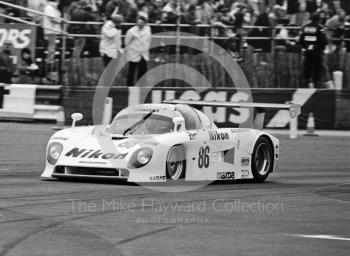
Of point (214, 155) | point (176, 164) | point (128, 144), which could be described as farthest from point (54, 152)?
point (214, 155)

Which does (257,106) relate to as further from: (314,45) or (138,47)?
(314,45)

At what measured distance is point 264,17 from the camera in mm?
22938

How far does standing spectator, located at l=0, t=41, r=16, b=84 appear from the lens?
23.1 m

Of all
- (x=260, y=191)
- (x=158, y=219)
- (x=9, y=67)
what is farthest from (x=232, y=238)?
(x=9, y=67)

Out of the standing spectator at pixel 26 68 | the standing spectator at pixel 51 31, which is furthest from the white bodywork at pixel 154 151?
the standing spectator at pixel 26 68

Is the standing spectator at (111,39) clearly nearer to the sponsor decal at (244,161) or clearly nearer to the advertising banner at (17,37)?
the advertising banner at (17,37)

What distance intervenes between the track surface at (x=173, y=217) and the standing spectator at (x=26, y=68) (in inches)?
349

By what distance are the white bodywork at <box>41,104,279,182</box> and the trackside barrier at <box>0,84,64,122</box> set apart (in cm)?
1001

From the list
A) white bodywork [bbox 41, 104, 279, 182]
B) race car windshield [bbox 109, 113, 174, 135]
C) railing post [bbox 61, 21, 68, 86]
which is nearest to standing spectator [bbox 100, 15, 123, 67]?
railing post [bbox 61, 21, 68, 86]

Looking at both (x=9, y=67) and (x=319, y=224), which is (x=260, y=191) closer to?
(x=319, y=224)

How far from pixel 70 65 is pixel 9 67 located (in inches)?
61.7

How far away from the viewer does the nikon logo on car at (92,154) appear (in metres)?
12.0

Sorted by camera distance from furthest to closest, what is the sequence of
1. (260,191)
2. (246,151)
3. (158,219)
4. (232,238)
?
1. (246,151)
2. (260,191)
3. (158,219)
4. (232,238)

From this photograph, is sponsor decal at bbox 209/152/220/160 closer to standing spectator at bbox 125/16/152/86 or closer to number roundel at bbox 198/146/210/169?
number roundel at bbox 198/146/210/169
